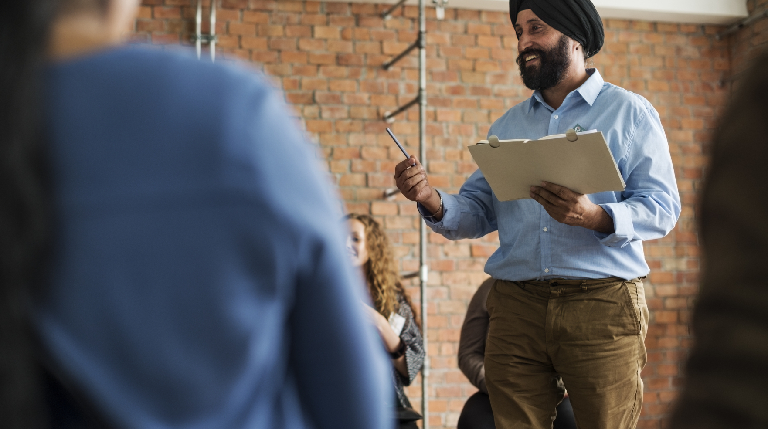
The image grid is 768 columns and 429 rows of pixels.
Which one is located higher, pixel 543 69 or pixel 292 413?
pixel 543 69

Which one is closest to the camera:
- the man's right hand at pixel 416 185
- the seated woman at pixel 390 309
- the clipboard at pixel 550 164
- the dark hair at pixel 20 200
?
the dark hair at pixel 20 200

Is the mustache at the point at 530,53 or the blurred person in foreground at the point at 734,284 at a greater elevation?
the mustache at the point at 530,53

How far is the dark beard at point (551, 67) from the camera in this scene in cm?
217

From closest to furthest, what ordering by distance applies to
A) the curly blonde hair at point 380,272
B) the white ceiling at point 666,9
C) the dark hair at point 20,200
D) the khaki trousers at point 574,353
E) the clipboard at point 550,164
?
1. the dark hair at point 20,200
2. the clipboard at point 550,164
3. the khaki trousers at point 574,353
4. the curly blonde hair at point 380,272
5. the white ceiling at point 666,9

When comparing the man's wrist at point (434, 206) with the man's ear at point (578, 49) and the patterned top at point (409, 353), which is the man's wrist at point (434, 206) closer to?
the man's ear at point (578, 49)

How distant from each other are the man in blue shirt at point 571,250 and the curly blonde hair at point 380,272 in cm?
108

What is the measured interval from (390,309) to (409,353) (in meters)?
0.20

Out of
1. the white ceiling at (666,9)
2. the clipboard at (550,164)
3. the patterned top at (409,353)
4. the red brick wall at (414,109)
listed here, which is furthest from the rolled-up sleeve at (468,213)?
the white ceiling at (666,9)

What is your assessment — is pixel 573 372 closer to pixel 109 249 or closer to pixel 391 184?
pixel 109 249

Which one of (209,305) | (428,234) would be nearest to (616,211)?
(209,305)

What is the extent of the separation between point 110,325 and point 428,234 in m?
4.02

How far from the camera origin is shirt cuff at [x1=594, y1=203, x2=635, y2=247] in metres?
1.84

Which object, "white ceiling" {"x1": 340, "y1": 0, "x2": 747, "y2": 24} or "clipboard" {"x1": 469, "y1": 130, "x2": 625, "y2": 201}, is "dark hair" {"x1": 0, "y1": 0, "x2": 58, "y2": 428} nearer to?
"clipboard" {"x1": 469, "y1": 130, "x2": 625, "y2": 201}

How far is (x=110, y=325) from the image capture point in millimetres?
526
